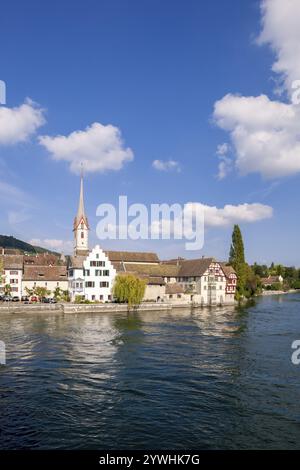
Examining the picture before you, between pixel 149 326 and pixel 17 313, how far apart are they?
2347 cm

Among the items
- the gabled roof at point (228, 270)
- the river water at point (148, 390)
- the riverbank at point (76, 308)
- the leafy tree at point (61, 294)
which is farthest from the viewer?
the gabled roof at point (228, 270)

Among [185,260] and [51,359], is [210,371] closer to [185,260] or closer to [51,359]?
[51,359]

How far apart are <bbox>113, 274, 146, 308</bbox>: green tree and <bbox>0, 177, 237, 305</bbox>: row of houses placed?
5.37 metres

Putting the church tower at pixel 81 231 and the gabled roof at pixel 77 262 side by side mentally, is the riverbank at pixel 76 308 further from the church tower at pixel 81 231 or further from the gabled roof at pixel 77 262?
the church tower at pixel 81 231

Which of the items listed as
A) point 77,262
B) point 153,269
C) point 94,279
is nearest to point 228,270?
point 153,269

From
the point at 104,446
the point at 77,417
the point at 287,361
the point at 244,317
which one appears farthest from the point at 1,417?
the point at 244,317

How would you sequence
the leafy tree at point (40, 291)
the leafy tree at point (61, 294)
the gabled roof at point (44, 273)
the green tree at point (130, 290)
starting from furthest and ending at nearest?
the gabled roof at point (44, 273)
the leafy tree at point (61, 294)
the leafy tree at point (40, 291)
the green tree at point (130, 290)

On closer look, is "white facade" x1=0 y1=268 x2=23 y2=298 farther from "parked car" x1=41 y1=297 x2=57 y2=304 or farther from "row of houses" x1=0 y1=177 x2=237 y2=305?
"parked car" x1=41 y1=297 x2=57 y2=304

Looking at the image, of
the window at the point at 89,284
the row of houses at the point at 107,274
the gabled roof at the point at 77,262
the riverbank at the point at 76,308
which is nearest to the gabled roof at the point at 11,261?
the row of houses at the point at 107,274

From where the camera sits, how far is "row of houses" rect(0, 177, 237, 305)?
8319 centimetres

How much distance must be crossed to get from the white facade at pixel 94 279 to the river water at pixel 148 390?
31260 mm

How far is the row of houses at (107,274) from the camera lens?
83188mm

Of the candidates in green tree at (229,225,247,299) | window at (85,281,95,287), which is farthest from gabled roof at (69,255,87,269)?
green tree at (229,225,247,299)

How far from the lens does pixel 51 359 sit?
35688mm
